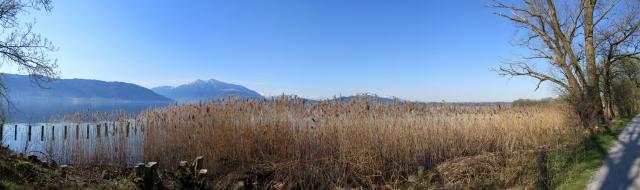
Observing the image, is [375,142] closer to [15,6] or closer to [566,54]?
[15,6]

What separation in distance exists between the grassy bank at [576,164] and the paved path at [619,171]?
110 mm

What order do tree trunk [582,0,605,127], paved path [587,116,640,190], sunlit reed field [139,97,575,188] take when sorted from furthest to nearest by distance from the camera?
1. tree trunk [582,0,605,127]
2. sunlit reed field [139,97,575,188]
3. paved path [587,116,640,190]

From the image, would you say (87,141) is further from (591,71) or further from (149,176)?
(591,71)

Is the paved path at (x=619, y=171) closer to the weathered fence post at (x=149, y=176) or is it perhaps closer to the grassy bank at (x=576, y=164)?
the grassy bank at (x=576, y=164)

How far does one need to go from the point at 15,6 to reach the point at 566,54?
20437 mm

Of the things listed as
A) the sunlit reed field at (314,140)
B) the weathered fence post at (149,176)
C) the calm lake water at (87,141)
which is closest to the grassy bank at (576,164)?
the sunlit reed field at (314,140)

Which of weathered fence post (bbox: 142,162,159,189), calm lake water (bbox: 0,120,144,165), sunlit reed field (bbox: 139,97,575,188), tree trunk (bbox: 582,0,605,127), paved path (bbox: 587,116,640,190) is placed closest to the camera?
paved path (bbox: 587,116,640,190)

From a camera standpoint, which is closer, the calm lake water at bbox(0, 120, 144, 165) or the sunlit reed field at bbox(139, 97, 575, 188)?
the sunlit reed field at bbox(139, 97, 575, 188)

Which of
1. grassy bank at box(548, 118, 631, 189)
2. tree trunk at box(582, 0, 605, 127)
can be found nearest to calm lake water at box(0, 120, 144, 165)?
grassy bank at box(548, 118, 631, 189)

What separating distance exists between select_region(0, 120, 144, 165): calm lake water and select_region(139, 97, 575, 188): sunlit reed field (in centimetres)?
39

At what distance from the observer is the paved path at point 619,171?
545 centimetres

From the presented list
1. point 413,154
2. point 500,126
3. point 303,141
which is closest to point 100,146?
point 303,141

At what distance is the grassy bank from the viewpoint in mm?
5762

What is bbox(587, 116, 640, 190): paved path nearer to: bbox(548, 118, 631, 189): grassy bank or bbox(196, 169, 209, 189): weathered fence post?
bbox(548, 118, 631, 189): grassy bank
